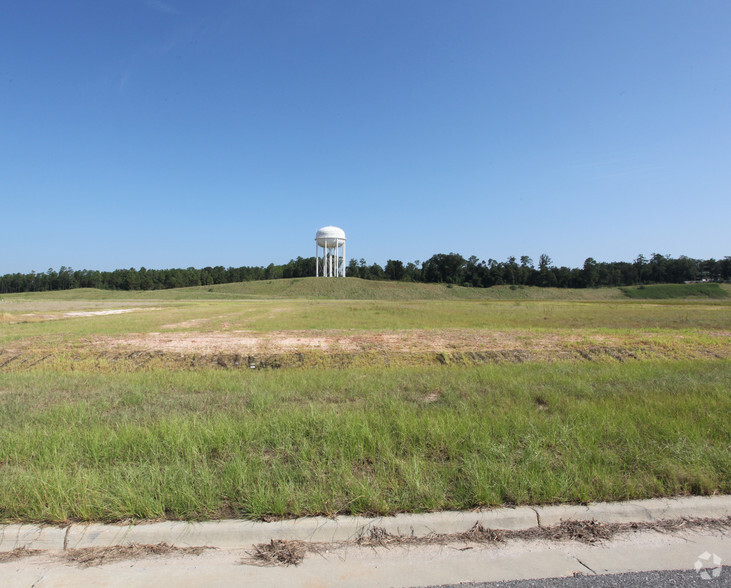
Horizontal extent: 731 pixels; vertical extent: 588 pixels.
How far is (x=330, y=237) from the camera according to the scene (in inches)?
4545

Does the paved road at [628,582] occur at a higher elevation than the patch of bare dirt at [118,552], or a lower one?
higher

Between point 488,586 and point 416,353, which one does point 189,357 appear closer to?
point 416,353

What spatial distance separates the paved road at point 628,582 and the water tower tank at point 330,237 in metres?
113

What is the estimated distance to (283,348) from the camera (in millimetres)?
15477

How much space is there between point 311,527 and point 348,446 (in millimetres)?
1660

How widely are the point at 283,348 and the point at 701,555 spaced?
1337cm

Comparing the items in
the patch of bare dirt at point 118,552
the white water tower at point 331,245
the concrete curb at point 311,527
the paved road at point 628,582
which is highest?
the white water tower at point 331,245

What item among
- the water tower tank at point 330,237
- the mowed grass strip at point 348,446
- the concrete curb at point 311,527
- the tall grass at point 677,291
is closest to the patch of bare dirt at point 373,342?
the mowed grass strip at point 348,446

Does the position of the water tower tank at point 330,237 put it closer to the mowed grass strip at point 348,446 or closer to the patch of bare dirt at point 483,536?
the mowed grass strip at point 348,446

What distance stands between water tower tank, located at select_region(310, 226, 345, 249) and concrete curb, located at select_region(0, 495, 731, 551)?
370ft

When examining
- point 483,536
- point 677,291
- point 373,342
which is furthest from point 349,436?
point 677,291

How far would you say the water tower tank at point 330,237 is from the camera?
114812 millimetres

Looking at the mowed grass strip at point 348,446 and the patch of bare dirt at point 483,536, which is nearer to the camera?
the patch of bare dirt at point 483,536

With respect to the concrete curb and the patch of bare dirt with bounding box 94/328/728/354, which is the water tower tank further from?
the concrete curb
